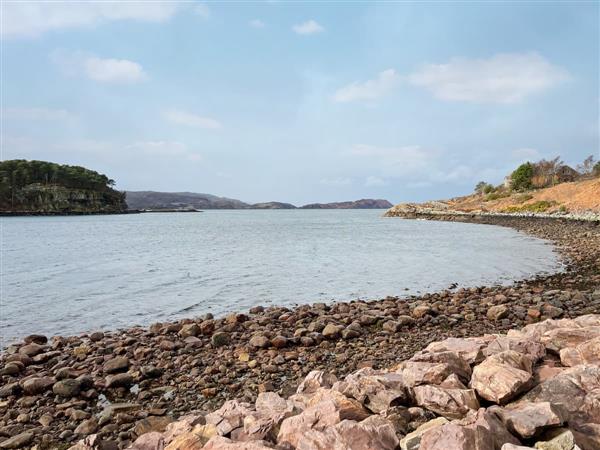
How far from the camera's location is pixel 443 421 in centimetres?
486

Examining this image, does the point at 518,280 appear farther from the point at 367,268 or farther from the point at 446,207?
the point at 446,207

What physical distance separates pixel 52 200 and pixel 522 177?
161 m

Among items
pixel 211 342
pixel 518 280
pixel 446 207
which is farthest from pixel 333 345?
pixel 446 207

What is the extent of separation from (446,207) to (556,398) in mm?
117269

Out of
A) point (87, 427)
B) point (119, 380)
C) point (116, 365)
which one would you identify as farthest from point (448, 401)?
point (116, 365)

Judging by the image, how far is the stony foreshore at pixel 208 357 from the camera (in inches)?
298

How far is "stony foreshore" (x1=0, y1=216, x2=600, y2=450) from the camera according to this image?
7.58 m

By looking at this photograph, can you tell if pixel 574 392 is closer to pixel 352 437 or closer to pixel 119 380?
pixel 352 437

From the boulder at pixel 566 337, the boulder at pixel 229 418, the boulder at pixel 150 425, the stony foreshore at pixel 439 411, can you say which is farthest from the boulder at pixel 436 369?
the boulder at pixel 150 425

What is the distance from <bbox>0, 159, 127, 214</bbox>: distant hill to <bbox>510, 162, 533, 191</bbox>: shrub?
154849 mm

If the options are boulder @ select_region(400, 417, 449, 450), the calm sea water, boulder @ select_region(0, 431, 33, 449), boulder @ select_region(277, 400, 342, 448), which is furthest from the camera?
the calm sea water

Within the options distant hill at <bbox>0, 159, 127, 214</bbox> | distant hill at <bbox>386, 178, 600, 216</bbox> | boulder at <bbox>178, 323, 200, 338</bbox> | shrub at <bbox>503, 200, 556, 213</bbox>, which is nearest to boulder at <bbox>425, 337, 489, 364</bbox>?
boulder at <bbox>178, 323, 200, 338</bbox>

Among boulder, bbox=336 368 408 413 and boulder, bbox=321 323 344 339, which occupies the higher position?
boulder, bbox=336 368 408 413

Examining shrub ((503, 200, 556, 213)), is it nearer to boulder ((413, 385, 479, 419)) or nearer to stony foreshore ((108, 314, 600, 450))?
stony foreshore ((108, 314, 600, 450))
